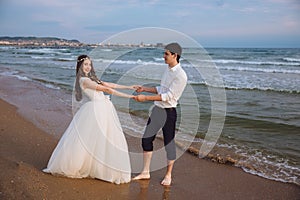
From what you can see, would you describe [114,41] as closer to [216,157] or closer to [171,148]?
[171,148]

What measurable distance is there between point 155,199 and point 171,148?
2.50ft

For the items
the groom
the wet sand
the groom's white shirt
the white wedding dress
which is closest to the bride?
the white wedding dress

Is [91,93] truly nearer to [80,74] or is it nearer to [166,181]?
[80,74]

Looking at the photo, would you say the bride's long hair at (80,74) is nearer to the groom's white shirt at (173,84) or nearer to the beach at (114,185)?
the groom's white shirt at (173,84)

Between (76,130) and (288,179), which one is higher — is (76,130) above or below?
above

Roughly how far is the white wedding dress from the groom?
43 cm

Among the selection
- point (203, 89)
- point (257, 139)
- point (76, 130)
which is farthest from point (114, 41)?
point (203, 89)

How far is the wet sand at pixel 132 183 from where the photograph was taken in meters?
3.62

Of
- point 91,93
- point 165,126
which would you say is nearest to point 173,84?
point 165,126

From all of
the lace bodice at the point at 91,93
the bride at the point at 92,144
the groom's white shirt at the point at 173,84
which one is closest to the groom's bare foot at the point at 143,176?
the bride at the point at 92,144

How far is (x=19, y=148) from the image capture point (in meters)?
5.08

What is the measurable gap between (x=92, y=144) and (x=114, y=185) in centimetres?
62

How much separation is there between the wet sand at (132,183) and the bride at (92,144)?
13cm

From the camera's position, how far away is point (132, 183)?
165 inches
